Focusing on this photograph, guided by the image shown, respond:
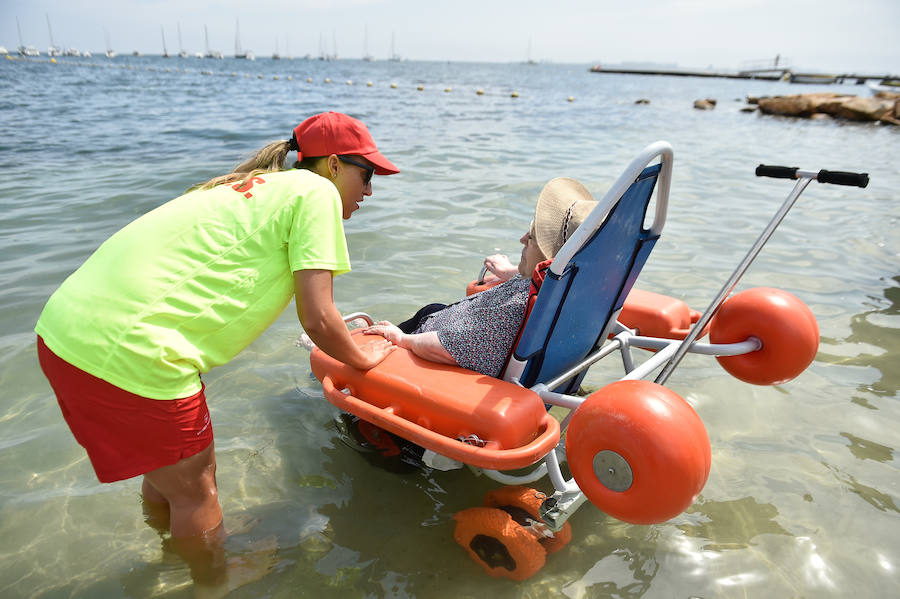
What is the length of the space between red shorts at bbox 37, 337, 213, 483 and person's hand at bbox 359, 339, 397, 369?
81cm

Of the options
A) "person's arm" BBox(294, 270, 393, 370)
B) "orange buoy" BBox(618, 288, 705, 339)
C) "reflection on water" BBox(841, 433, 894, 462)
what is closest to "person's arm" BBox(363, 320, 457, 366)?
"person's arm" BBox(294, 270, 393, 370)

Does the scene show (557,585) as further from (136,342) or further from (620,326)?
(136,342)

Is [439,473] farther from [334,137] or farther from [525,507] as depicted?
[334,137]

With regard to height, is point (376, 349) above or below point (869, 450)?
above

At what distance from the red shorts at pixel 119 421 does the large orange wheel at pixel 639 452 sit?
1.43m

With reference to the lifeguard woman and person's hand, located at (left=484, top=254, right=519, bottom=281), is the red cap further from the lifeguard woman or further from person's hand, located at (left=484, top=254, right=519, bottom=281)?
person's hand, located at (left=484, top=254, right=519, bottom=281)

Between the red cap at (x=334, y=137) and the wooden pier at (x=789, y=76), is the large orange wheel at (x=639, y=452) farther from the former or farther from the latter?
the wooden pier at (x=789, y=76)

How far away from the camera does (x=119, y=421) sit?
200 cm

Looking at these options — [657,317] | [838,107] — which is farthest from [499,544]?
[838,107]

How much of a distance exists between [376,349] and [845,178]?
2195mm

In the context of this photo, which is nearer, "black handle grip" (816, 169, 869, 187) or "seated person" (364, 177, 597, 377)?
"black handle grip" (816, 169, 869, 187)

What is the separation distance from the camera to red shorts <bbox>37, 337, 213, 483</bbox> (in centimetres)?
196

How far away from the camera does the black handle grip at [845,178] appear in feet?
8.32

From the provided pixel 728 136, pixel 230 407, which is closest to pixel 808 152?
pixel 728 136
